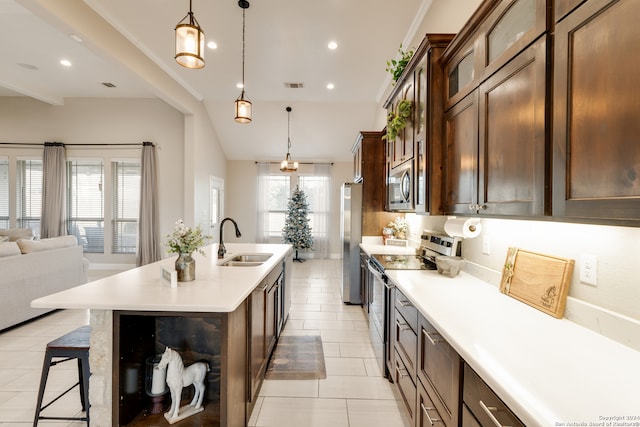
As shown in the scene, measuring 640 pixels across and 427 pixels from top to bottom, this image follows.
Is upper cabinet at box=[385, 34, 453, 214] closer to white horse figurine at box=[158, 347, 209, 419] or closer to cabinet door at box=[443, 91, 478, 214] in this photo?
cabinet door at box=[443, 91, 478, 214]

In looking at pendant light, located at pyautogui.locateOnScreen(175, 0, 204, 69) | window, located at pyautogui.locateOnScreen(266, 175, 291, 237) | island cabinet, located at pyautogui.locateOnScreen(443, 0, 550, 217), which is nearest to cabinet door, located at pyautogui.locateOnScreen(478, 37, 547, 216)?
island cabinet, located at pyautogui.locateOnScreen(443, 0, 550, 217)

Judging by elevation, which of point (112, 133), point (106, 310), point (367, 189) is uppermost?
point (112, 133)

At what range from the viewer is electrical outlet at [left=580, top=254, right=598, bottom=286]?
1.21m

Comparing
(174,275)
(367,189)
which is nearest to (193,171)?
(367,189)

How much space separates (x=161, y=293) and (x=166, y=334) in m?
0.46

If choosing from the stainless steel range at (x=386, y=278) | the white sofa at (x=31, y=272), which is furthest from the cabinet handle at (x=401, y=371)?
the white sofa at (x=31, y=272)

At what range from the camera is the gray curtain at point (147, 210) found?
20.9ft

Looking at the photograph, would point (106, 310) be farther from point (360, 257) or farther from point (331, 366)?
point (360, 257)

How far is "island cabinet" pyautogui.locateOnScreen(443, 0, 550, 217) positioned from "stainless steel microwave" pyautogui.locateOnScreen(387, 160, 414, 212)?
1.74 ft

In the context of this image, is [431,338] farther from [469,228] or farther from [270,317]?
[270,317]

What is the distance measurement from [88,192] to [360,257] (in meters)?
6.56

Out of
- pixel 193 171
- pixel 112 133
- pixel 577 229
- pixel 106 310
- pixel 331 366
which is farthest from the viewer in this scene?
pixel 112 133

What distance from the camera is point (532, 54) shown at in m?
1.14

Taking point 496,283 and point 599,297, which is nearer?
point 599,297
